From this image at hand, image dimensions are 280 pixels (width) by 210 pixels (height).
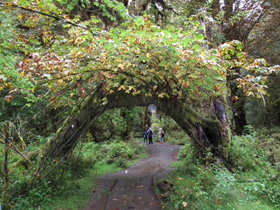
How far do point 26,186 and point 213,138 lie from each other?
701cm

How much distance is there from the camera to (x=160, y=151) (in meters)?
15.3

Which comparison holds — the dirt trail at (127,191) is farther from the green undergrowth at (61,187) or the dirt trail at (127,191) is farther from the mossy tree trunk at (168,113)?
the mossy tree trunk at (168,113)

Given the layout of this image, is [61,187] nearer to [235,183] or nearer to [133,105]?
[133,105]

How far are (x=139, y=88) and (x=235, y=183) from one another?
14.9 feet

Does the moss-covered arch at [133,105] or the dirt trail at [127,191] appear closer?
the dirt trail at [127,191]

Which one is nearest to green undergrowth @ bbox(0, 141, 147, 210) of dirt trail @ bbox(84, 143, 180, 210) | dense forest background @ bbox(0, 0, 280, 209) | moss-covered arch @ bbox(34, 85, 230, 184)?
dense forest background @ bbox(0, 0, 280, 209)

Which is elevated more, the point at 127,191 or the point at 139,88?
the point at 139,88

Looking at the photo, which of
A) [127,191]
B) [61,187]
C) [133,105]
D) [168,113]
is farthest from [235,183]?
[61,187]

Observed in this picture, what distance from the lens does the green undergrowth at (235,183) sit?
5.19 meters

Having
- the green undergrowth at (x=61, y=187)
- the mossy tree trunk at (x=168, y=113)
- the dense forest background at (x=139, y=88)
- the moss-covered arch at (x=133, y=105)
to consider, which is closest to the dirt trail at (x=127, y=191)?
the green undergrowth at (x=61, y=187)

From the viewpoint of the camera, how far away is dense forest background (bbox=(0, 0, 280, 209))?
477 cm

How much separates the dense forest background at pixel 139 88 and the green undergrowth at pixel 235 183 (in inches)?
1.6

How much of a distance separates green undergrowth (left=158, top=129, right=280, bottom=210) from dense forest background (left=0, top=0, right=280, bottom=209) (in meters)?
0.04

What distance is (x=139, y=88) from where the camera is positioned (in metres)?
7.06
